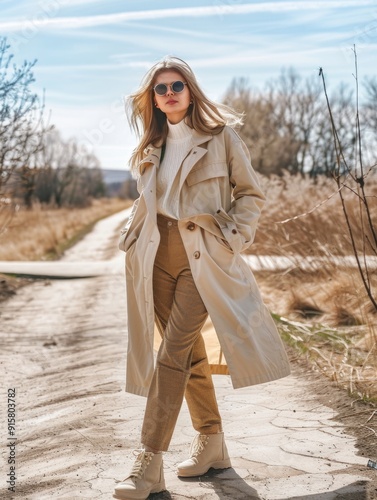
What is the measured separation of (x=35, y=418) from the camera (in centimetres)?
511

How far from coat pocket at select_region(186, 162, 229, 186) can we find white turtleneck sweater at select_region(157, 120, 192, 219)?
0.06m

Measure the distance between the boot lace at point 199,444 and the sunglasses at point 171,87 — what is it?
Answer: 1.43 m

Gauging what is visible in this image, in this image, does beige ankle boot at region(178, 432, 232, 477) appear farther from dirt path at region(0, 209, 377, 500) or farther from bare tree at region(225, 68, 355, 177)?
bare tree at region(225, 68, 355, 177)

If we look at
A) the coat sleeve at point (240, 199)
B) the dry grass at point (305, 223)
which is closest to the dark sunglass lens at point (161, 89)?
the coat sleeve at point (240, 199)

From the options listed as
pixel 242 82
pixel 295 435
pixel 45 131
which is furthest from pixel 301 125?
pixel 295 435

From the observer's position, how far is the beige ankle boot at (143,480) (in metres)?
3.38

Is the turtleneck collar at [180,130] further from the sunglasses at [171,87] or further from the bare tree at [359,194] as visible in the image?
the bare tree at [359,194]

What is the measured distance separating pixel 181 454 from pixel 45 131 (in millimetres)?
8169

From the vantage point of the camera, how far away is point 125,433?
450 cm

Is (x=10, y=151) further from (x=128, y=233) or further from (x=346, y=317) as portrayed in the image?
(x=128, y=233)

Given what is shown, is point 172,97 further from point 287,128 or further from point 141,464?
point 287,128

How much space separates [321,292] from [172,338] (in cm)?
526

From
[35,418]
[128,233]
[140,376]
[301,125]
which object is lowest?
[35,418]

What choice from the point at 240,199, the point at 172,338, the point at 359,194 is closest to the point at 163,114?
the point at 240,199
